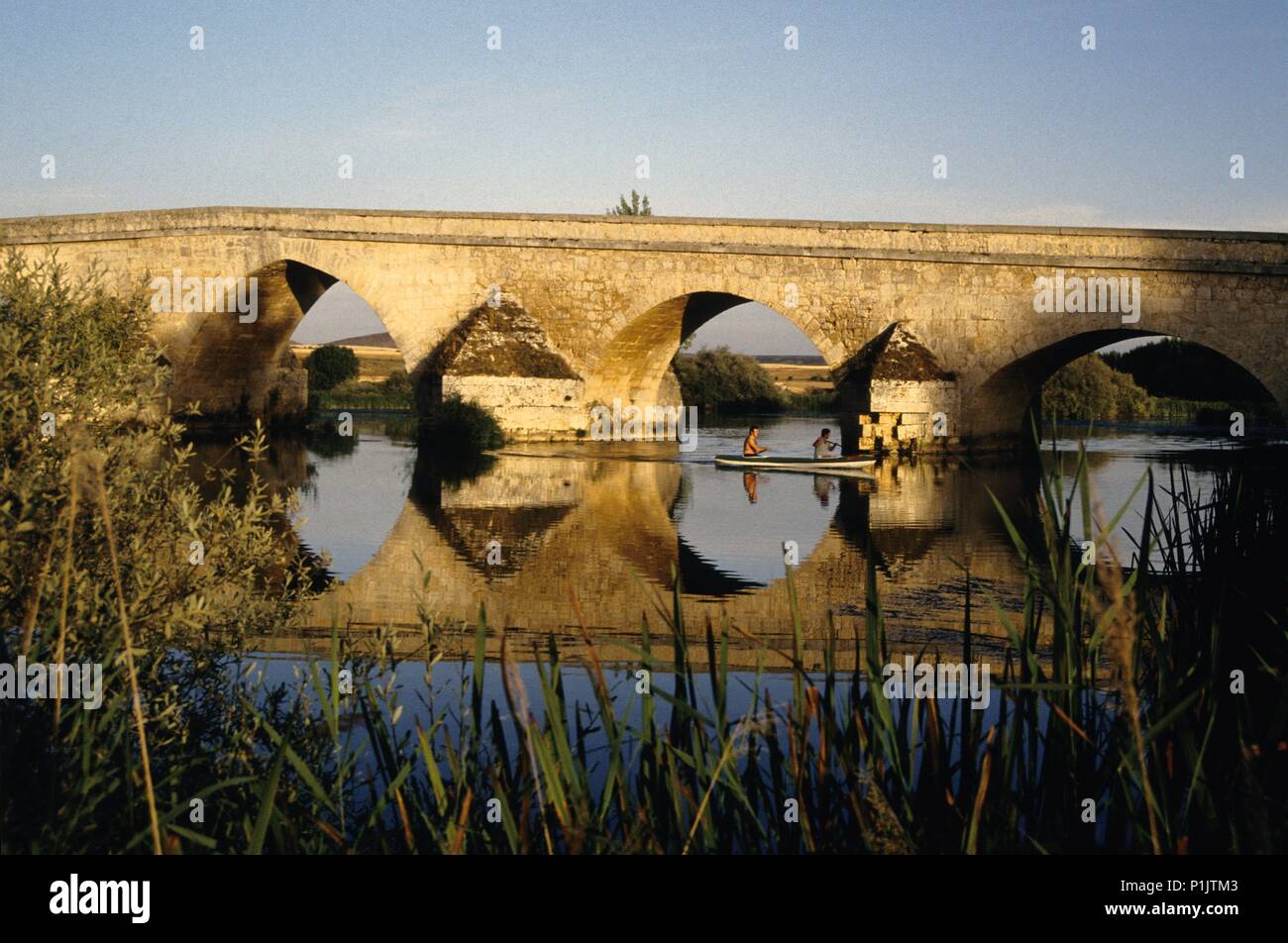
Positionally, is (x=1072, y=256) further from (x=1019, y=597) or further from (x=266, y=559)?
(x=266, y=559)

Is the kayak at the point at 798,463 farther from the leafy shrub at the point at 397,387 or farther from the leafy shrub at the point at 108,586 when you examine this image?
the leafy shrub at the point at 397,387

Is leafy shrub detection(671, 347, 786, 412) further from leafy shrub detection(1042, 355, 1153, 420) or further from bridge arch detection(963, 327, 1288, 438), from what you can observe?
bridge arch detection(963, 327, 1288, 438)

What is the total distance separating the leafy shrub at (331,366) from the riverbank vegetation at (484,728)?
6202 centimetres

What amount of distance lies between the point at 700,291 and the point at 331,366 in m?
45.9

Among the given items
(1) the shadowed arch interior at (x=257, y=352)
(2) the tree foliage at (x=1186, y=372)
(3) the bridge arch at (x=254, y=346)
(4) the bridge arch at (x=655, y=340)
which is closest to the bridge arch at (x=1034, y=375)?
(4) the bridge arch at (x=655, y=340)

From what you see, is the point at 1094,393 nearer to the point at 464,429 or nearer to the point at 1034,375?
the point at 1034,375

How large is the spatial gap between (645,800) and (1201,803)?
1.41 m

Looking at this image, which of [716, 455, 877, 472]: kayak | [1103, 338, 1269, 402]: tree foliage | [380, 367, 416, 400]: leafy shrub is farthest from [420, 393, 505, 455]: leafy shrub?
[1103, 338, 1269, 402]: tree foliage

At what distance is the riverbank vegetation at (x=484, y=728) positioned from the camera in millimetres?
3104

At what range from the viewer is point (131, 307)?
18.4 ft

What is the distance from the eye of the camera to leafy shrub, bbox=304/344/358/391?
66.4 metres

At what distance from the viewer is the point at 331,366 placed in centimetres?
6775

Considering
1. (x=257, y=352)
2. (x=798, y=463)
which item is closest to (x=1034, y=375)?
(x=798, y=463)
